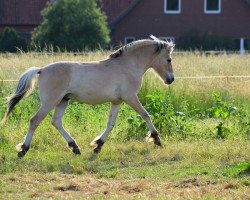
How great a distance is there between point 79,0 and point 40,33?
2.59 m

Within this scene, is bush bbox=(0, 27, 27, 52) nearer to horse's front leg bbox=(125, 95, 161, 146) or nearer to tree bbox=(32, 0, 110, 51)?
tree bbox=(32, 0, 110, 51)

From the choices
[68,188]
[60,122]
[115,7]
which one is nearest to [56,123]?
[60,122]

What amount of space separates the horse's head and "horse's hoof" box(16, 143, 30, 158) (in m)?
2.56

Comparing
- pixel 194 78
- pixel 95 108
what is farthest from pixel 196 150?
pixel 194 78

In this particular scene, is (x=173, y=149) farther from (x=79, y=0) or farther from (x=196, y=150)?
(x=79, y=0)

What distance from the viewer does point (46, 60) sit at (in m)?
20.0

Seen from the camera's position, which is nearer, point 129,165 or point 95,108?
point 129,165

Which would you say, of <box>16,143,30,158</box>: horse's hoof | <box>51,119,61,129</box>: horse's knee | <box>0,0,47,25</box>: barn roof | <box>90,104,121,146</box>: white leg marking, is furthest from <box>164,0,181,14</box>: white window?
<box>16,143,30,158</box>: horse's hoof

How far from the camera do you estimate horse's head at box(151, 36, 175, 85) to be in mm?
13312

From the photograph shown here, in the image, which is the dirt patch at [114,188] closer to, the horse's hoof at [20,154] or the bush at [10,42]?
the horse's hoof at [20,154]

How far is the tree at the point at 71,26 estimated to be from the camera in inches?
1613

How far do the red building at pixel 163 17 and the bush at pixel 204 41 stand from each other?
2255mm

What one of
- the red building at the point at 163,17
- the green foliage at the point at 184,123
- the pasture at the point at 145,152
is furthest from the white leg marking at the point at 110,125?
the red building at the point at 163,17

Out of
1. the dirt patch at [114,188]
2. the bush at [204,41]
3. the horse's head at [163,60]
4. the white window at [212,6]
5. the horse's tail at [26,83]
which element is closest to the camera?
the dirt patch at [114,188]
